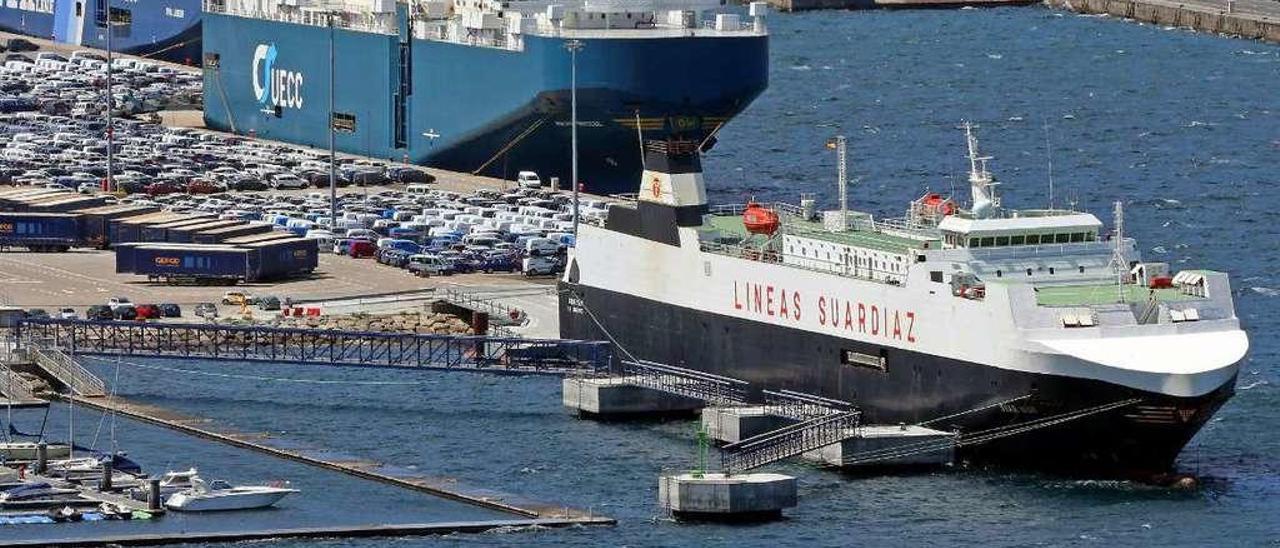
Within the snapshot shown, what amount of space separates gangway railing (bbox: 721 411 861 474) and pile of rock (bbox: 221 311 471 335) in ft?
71.3

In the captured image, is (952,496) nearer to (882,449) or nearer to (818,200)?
(882,449)

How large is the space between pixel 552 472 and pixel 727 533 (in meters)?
9.20

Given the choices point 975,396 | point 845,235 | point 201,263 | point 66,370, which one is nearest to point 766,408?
point 845,235

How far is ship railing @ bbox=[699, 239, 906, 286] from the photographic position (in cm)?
9369

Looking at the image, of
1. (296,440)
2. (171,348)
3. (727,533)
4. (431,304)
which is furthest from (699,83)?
(727,533)

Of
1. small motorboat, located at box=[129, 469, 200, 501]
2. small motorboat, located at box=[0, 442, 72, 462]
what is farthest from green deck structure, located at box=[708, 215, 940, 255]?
small motorboat, located at box=[0, 442, 72, 462]

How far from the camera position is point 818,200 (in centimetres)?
15175

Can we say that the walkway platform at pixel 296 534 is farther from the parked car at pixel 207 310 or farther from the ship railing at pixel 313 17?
the ship railing at pixel 313 17

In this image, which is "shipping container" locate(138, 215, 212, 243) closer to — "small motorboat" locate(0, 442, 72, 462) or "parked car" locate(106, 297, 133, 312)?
"parked car" locate(106, 297, 133, 312)

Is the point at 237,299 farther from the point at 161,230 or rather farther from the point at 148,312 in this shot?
the point at 161,230

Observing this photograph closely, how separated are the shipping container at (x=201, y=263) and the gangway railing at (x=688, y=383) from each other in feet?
84.3

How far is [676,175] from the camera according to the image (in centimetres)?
10094

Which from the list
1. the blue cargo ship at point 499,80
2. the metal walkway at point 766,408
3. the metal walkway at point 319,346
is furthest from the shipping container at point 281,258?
the metal walkway at point 766,408

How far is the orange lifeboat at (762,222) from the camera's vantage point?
99062mm
